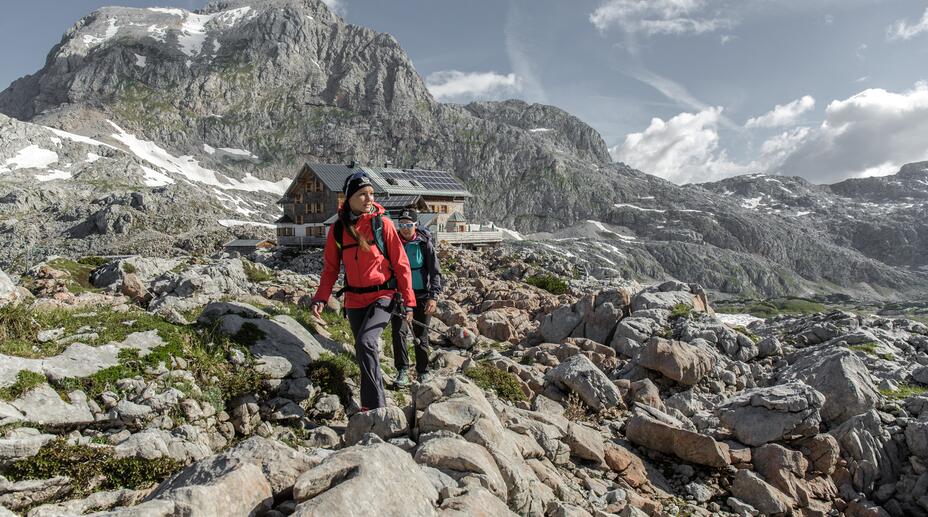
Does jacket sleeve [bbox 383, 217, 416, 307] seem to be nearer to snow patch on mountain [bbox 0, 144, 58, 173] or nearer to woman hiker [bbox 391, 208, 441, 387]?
woman hiker [bbox 391, 208, 441, 387]

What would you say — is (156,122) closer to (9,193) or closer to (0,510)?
(9,193)

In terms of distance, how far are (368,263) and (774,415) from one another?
9.11 metres

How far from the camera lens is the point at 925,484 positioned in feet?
29.3

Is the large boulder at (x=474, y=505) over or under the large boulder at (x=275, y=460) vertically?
under

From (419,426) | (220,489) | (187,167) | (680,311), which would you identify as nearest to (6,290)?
(419,426)

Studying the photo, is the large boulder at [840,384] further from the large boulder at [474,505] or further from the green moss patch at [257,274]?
the green moss patch at [257,274]

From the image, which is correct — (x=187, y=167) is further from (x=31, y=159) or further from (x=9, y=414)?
(x=9, y=414)

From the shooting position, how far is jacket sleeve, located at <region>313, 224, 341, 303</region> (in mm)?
8039

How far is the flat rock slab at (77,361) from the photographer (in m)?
6.00

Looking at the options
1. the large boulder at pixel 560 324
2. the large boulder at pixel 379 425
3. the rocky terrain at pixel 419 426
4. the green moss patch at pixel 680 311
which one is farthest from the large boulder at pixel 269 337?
the green moss patch at pixel 680 311

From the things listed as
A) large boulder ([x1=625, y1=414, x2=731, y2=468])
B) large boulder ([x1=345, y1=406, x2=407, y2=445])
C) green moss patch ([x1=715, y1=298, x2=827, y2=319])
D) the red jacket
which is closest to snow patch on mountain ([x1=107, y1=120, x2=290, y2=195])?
green moss patch ([x1=715, y1=298, x2=827, y2=319])

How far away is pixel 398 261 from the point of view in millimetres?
7801

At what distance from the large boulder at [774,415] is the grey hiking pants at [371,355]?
305 inches

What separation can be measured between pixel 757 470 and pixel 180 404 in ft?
33.9
